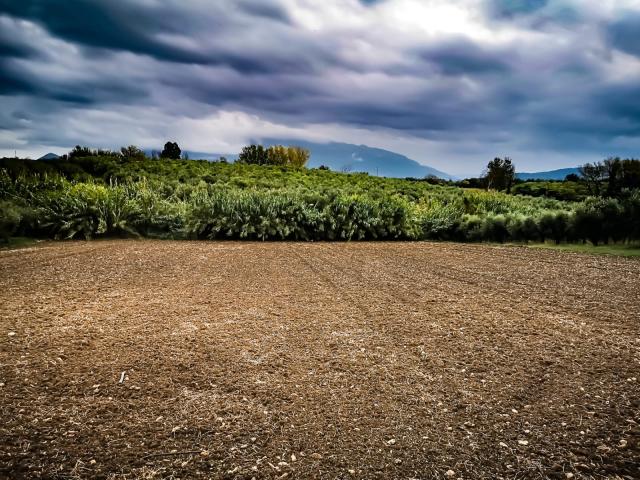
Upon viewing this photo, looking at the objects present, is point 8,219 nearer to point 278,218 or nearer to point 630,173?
point 278,218

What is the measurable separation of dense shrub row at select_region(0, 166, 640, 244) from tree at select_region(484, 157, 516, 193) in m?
40.2

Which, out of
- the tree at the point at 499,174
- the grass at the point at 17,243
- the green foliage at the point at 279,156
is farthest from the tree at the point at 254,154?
the grass at the point at 17,243

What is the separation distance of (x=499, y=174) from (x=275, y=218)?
45597mm

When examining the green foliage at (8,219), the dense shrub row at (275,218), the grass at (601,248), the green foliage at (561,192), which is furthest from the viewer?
the green foliage at (561,192)

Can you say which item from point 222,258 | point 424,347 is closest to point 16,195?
point 222,258

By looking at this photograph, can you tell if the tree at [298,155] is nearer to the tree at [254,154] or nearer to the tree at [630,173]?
the tree at [254,154]

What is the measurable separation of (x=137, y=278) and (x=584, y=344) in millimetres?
5236

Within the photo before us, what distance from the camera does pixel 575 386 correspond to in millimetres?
2869

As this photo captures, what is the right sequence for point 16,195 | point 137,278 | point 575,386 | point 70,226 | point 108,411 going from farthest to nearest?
point 16,195, point 70,226, point 137,278, point 575,386, point 108,411

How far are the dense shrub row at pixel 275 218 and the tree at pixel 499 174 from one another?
132 ft

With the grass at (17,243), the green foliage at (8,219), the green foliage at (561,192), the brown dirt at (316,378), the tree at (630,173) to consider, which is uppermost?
the tree at (630,173)

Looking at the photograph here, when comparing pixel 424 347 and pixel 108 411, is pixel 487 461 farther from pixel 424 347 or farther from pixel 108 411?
pixel 108 411

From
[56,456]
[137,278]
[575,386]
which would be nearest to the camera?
[56,456]

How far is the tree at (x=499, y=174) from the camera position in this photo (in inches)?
1948
